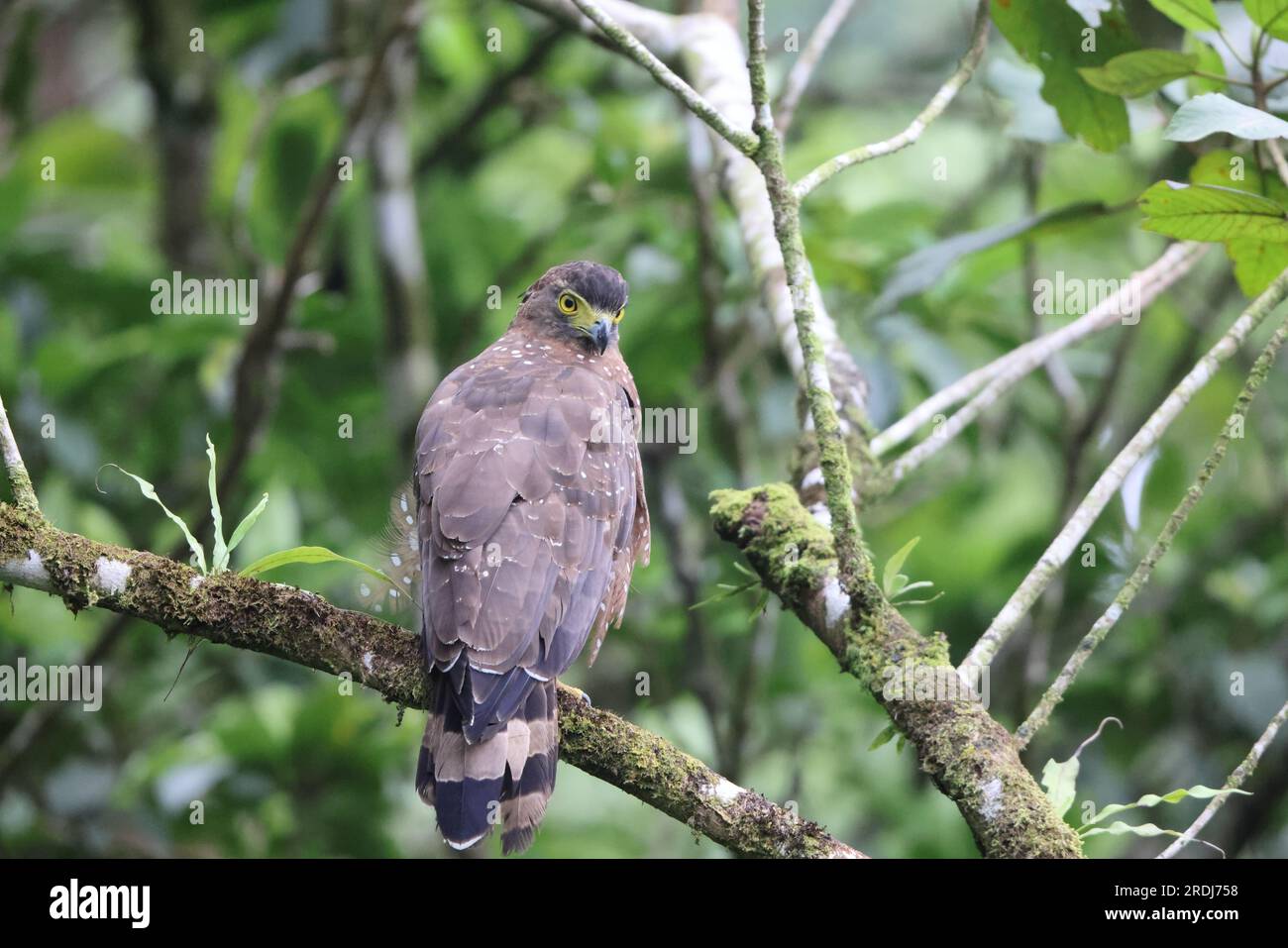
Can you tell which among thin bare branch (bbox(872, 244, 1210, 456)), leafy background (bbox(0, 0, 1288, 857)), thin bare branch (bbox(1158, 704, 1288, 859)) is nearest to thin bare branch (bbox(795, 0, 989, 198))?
thin bare branch (bbox(872, 244, 1210, 456))

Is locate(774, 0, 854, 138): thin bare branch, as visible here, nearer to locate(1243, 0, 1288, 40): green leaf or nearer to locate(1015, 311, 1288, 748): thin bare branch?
locate(1243, 0, 1288, 40): green leaf

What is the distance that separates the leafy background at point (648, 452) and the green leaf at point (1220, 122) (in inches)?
63.7

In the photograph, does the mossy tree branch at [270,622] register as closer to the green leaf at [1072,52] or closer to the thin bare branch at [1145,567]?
the thin bare branch at [1145,567]

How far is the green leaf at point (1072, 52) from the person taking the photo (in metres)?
3.78

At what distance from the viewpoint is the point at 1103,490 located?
3012mm

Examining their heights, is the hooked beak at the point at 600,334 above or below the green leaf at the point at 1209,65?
below

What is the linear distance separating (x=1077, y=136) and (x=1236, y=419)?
4.95 ft

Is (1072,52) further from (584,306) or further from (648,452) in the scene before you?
(648,452)

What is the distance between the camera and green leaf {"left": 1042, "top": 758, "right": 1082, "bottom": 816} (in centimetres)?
275

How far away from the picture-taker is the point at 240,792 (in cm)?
554

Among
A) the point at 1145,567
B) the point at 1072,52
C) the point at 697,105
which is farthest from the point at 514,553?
the point at 1072,52

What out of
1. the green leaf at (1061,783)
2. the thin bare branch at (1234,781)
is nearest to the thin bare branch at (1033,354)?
the green leaf at (1061,783)

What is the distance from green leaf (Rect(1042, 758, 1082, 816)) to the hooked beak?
2153mm

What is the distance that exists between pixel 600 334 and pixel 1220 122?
206 centimetres
